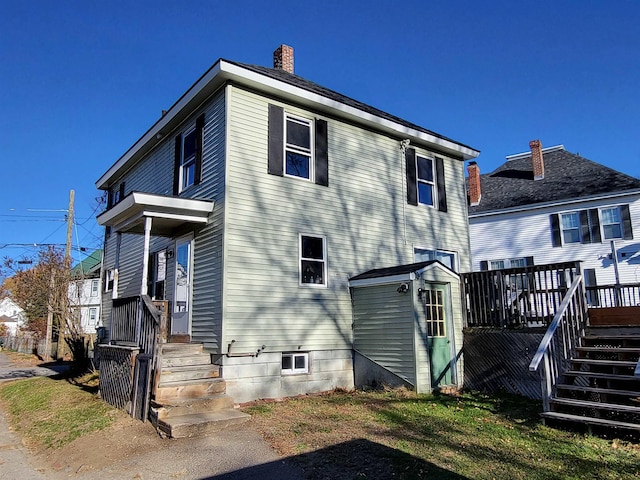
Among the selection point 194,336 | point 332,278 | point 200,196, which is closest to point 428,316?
point 332,278

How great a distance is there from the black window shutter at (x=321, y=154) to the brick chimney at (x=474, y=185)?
1669 centimetres

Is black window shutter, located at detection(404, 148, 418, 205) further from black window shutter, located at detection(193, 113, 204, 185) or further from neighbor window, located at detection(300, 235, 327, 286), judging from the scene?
black window shutter, located at detection(193, 113, 204, 185)

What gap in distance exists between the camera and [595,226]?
2134 cm

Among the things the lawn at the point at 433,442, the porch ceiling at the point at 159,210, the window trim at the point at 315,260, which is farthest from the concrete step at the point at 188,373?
the porch ceiling at the point at 159,210

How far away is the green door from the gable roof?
15.0 feet

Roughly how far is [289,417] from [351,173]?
6.28 metres

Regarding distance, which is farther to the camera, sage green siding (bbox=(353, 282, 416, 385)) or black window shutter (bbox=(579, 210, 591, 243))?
black window shutter (bbox=(579, 210, 591, 243))

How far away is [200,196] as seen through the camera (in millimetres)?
10500

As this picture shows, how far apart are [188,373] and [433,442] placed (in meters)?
4.45

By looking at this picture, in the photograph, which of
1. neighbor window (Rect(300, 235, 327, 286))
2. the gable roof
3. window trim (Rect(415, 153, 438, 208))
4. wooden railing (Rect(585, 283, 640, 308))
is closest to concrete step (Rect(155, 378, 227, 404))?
neighbor window (Rect(300, 235, 327, 286))

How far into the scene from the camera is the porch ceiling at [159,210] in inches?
364

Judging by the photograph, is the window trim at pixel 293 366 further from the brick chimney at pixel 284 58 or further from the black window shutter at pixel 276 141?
the brick chimney at pixel 284 58

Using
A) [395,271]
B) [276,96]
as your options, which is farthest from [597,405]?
[276,96]

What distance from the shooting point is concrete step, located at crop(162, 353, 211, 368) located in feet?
28.1
